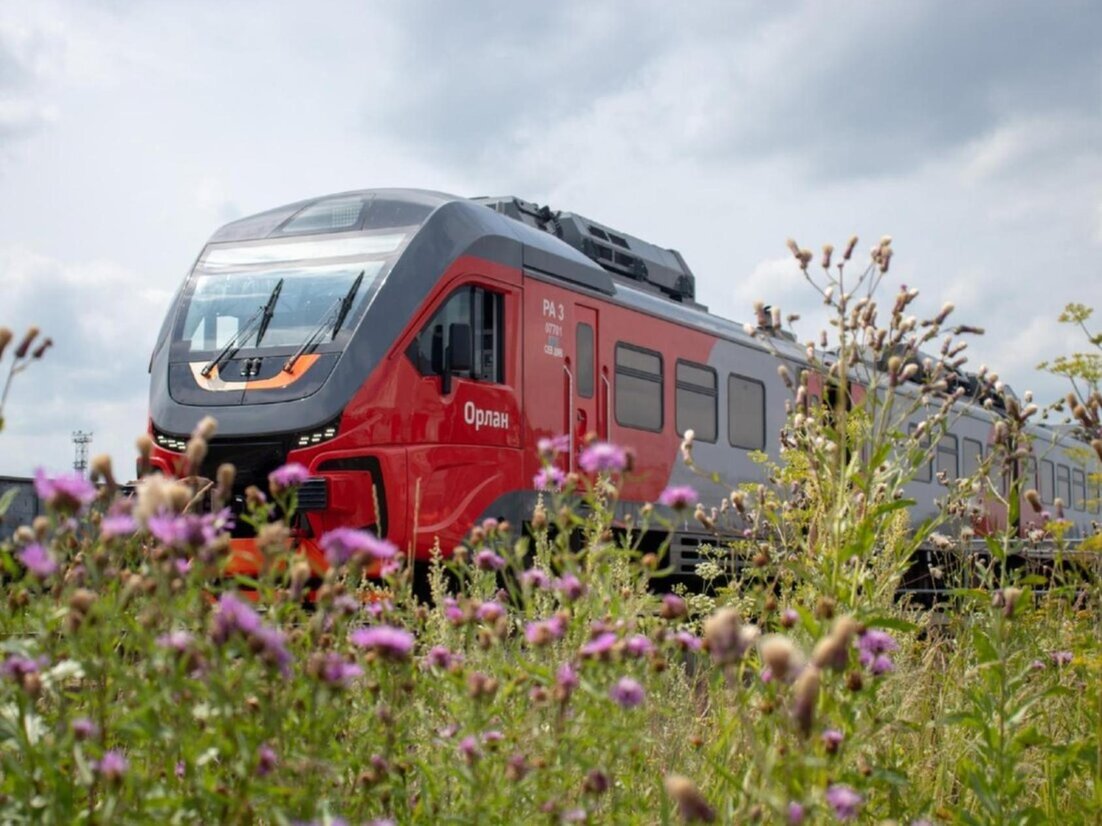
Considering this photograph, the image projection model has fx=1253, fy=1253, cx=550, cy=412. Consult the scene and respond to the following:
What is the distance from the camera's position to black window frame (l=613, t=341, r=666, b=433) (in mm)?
10547

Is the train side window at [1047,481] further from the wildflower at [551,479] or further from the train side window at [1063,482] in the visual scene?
the wildflower at [551,479]

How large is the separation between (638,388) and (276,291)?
10.9 ft

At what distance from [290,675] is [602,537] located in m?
1.64

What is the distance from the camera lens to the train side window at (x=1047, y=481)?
70.9 feet

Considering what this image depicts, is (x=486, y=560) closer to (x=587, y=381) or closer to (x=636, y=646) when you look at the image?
(x=636, y=646)

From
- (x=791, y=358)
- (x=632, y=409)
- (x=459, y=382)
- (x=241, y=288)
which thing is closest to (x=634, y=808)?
(x=459, y=382)

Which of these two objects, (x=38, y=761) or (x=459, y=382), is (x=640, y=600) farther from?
(x=459, y=382)

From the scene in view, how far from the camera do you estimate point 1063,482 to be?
2320 cm

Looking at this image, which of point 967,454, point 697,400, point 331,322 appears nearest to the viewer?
point 331,322

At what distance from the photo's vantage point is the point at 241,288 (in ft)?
30.8

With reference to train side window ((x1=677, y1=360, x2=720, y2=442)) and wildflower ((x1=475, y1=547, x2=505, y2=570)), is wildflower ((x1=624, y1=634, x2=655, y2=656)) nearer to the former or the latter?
wildflower ((x1=475, y1=547, x2=505, y2=570))

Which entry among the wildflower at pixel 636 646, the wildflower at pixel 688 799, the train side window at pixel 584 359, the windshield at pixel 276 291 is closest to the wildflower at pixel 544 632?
the wildflower at pixel 636 646

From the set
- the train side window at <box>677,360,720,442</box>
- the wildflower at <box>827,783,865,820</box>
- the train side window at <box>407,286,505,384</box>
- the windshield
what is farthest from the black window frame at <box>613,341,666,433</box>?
the wildflower at <box>827,783,865,820</box>

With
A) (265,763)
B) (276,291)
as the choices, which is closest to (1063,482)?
(276,291)
